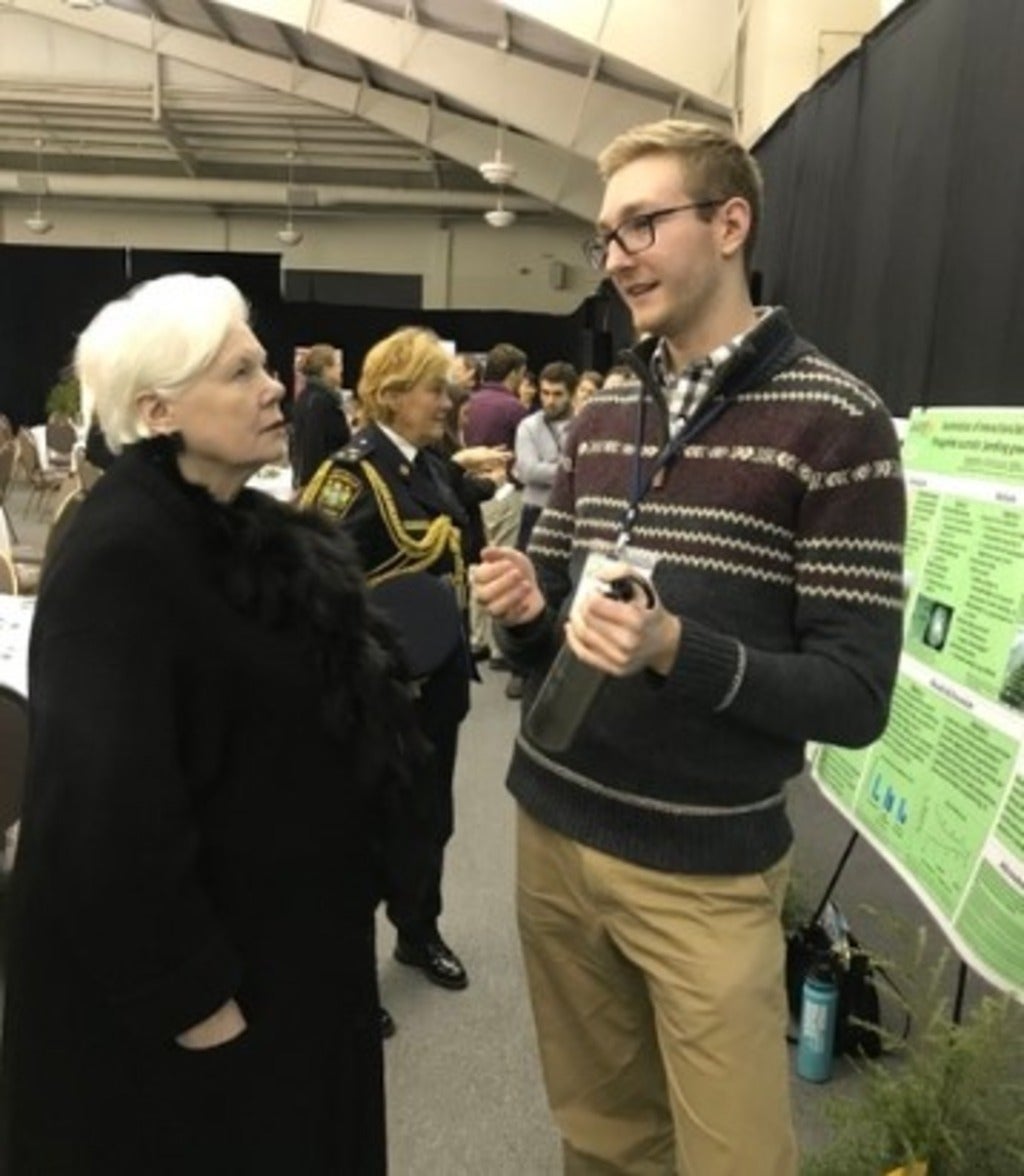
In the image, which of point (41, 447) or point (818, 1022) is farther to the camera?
point (41, 447)

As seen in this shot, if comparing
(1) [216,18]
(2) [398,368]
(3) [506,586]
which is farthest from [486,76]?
(3) [506,586]

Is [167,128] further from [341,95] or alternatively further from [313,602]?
[313,602]

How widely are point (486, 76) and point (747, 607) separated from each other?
9413 mm

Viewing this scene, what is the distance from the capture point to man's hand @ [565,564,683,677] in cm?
101

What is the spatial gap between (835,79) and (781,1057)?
4.20 metres

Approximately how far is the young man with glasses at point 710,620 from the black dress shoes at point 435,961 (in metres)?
1.36

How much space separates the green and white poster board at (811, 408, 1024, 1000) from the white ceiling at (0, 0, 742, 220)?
6172 millimetres

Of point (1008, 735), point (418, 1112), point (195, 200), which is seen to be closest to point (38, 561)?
point (418, 1112)

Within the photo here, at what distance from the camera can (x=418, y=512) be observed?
2.50 metres

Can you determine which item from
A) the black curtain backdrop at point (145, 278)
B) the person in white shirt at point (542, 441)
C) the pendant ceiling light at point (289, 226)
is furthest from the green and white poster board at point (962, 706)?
the pendant ceiling light at point (289, 226)

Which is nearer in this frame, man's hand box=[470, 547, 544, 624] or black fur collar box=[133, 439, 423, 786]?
black fur collar box=[133, 439, 423, 786]

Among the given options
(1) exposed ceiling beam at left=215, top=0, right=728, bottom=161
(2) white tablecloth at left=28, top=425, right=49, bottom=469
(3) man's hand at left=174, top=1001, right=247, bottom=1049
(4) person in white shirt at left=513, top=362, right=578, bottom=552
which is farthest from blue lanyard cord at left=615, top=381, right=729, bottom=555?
(2) white tablecloth at left=28, top=425, right=49, bottom=469

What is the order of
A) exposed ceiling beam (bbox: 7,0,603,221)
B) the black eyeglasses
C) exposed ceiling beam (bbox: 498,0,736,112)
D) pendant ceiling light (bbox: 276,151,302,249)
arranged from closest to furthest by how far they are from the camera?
the black eyeglasses
exposed ceiling beam (bbox: 498,0,736,112)
exposed ceiling beam (bbox: 7,0,603,221)
pendant ceiling light (bbox: 276,151,302,249)

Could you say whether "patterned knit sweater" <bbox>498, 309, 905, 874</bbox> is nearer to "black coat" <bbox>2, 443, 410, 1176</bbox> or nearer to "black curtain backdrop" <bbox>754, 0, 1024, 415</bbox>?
"black coat" <bbox>2, 443, 410, 1176</bbox>
